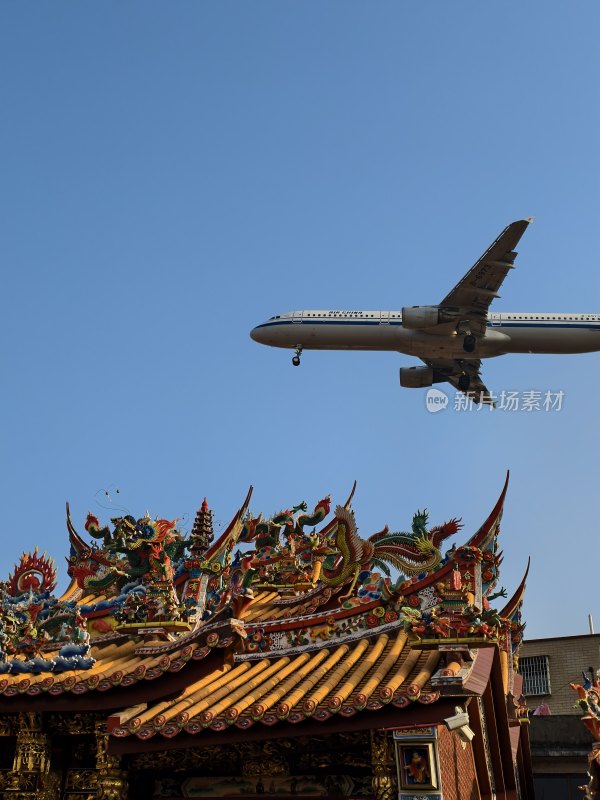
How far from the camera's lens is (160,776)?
9984 mm

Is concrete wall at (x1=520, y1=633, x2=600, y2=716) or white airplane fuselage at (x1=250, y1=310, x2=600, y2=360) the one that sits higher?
white airplane fuselage at (x1=250, y1=310, x2=600, y2=360)

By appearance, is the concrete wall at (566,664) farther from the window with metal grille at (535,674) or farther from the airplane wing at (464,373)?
the airplane wing at (464,373)

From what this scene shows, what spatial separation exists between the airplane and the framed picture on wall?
38.7 m

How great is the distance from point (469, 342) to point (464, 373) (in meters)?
5.31

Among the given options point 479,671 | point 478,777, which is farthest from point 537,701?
point 479,671

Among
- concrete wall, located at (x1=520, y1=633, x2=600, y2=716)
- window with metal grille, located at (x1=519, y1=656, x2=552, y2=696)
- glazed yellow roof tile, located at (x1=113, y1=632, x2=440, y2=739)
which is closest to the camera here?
glazed yellow roof tile, located at (x1=113, y1=632, x2=440, y2=739)

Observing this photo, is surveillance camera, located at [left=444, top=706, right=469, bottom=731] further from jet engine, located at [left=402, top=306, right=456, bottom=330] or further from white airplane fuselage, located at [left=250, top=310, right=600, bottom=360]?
white airplane fuselage, located at [left=250, top=310, right=600, bottom=360]

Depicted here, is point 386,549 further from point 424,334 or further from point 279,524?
point 424,334

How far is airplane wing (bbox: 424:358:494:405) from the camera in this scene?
52.1 meters

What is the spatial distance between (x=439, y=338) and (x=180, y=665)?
131ft

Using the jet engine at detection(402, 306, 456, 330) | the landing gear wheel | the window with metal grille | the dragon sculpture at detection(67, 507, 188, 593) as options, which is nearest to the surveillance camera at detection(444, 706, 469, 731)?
the dragon sculpture at detection(67, 507, 188, 593)

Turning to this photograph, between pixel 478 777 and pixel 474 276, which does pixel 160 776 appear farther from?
pixel 474 276

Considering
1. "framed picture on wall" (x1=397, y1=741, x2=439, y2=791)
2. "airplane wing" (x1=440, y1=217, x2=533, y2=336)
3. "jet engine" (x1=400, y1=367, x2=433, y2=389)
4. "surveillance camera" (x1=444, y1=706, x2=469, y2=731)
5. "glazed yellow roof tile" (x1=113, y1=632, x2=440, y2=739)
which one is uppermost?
"airplane wing" (x1=440, y1=217, x2=533, y2=336)

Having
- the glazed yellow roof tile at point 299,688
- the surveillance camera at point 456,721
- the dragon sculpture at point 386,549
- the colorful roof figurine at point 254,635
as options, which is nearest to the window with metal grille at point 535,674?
the colorful roof figurine at point 254,635
